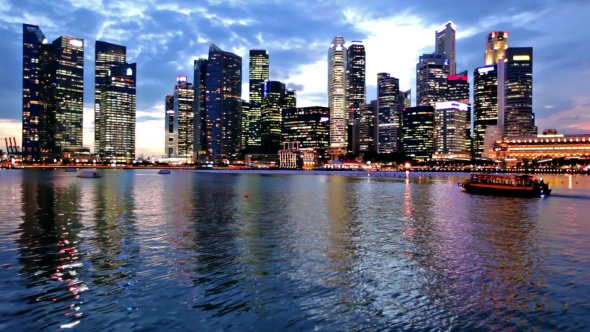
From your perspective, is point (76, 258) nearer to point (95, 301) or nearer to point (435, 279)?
point (95, 301)

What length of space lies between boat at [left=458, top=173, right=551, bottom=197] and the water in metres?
43.0

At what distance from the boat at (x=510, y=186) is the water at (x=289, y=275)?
4299cm

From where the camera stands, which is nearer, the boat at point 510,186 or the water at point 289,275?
the water at point 289,275

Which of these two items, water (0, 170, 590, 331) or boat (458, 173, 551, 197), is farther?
boat (458, 173, 551, 197)

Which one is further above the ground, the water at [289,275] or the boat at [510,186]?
the boat at [510,186]

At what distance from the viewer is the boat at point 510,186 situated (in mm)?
77625

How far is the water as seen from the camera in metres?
15.0

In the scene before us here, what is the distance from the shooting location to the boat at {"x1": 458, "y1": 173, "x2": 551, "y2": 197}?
255 feet

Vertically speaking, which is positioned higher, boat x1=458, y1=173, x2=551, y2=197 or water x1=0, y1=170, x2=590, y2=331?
boat x1=458, y1=173, x2=551, y2=197

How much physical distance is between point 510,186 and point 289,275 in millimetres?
75781

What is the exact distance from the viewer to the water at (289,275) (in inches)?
590

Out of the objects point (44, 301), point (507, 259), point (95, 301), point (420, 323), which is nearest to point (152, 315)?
point (95, 301)

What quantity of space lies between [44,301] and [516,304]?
62.3 ft

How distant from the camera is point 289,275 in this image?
808 inches
